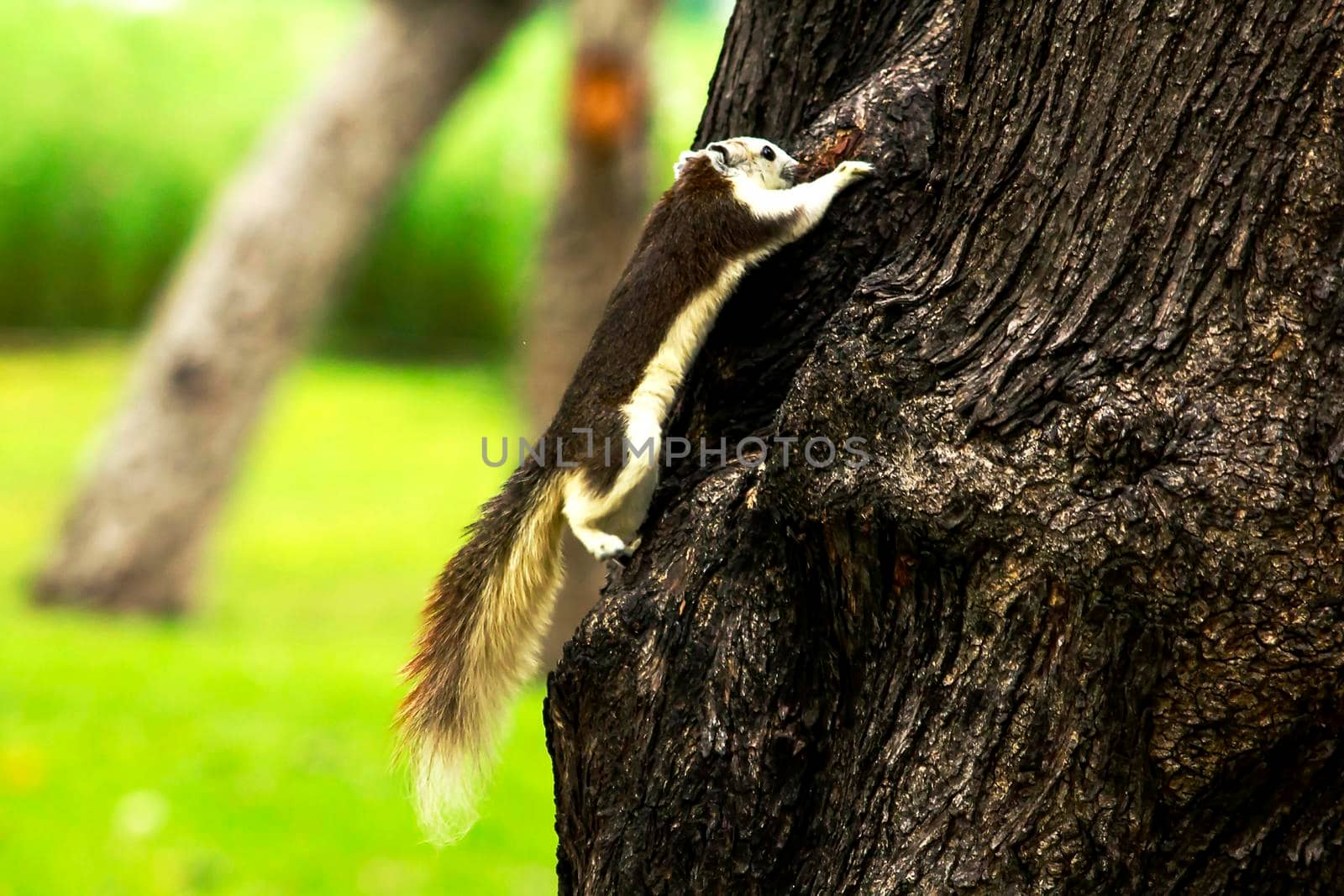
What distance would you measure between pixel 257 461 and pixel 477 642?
22.1 ft

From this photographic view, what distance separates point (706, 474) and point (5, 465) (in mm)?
8503

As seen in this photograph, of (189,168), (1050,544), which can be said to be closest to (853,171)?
(1050,544)

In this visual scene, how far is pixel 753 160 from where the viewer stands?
2430mm

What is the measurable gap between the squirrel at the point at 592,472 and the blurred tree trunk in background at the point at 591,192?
3.01 m

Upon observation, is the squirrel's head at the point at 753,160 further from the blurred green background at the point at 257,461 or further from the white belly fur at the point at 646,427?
the blurred green background at the point at 257,461

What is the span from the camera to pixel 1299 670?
4.95 ft

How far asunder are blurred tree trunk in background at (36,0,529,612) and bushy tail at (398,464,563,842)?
4673 millimetres

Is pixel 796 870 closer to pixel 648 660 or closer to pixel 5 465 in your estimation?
pixel 648 660

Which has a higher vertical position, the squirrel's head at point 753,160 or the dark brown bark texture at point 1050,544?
the squirrel's head at point 753,160

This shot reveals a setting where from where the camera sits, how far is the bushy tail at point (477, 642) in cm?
212

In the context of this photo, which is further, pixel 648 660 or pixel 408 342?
pixel 408 342

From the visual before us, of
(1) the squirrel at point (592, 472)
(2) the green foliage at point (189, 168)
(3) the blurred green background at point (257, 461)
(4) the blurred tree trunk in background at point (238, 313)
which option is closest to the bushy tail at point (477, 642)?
(1) the squirrel at point (592, 472)

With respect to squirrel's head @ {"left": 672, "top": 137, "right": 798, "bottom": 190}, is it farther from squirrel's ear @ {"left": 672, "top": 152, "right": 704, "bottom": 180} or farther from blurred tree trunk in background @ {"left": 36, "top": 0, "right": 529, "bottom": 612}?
blurred tree trunk in background @ {"left": 36, "top": 0, "right": 529, "bottom": 612}

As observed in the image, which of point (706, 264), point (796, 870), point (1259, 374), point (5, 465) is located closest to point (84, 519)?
point (5, 465)
